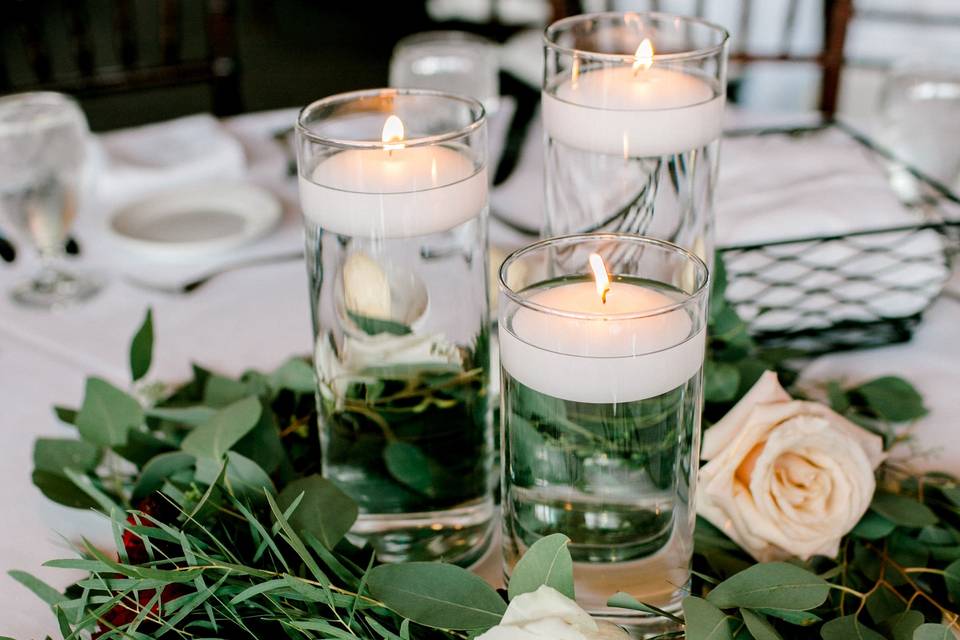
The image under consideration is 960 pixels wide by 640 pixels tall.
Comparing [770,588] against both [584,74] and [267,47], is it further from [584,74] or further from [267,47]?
[267,47]

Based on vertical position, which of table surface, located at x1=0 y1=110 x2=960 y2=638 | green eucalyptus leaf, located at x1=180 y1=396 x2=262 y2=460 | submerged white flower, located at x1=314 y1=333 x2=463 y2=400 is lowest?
table surface, located at x1=0 y1=110 x2=960 y2=638

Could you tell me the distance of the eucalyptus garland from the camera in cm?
38

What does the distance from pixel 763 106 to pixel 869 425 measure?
238 centimetres

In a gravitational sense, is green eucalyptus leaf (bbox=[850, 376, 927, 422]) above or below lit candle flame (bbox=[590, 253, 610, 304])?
below

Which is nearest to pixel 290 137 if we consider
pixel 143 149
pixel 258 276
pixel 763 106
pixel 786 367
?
pixel 143 149

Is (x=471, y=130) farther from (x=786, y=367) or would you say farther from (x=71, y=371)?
(x=71, y=371)

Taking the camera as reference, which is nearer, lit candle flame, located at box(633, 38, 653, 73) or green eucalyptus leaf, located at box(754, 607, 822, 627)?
green eucalyptus leaf, located at box(754, 607, 822, 627)

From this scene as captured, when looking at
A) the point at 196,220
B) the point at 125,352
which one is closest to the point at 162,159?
the point at 196,220

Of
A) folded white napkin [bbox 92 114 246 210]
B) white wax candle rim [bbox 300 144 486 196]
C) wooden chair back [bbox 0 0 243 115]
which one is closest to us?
white wax candle rim [bbox 300 144 486 196]

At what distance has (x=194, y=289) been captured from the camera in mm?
824

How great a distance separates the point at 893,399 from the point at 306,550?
391 millimetres

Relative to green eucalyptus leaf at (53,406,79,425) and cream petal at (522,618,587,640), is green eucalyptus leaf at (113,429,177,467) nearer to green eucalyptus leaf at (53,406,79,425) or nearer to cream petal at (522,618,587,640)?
green eucalyptus leaf at (53,406,79,425)

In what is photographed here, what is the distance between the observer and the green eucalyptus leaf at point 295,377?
57 centimetres

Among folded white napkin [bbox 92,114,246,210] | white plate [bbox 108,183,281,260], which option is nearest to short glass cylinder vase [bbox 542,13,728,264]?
white plate [bbox 108,183,281,260]
